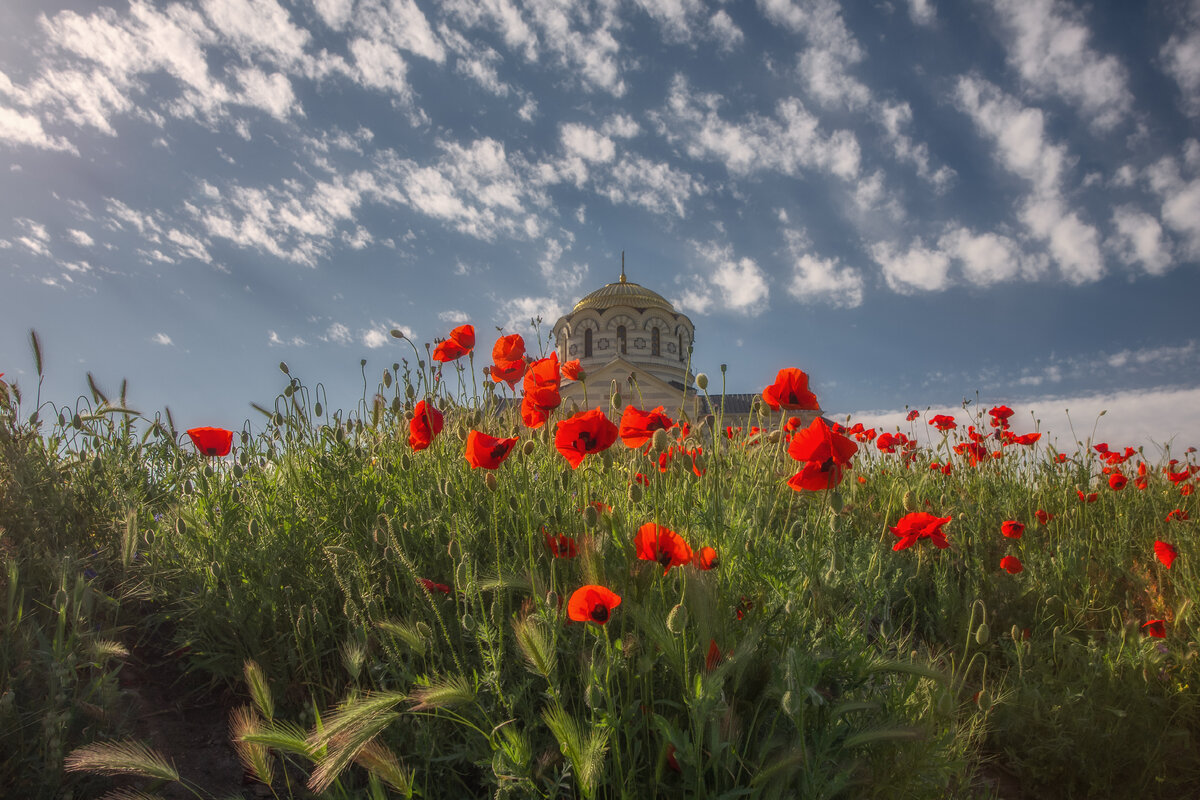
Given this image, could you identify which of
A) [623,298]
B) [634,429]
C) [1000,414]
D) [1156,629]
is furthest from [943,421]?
[623,298]

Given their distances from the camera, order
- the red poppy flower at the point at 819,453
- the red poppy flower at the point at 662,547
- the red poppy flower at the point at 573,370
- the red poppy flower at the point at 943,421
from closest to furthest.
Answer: the red poppy flower at the point at 662,547 < the red poppy flower at the point at 819,453 < the red poppy flower at the point at 573,370 < the red poppy flower at the point at 943,421

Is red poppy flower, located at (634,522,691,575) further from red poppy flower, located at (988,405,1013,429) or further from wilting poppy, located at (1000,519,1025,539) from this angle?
red poppy flower, located at (988,405,1013,429)

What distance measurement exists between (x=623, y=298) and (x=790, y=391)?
41046 millimetres

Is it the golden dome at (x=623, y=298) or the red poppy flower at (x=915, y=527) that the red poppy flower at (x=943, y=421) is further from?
the golden dome at (x=623, y=298)

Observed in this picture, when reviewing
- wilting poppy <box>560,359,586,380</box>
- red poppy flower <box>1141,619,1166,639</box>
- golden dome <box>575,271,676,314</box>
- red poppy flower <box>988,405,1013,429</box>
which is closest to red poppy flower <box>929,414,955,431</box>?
red poppy flower <box>988,405,1013,429</box>

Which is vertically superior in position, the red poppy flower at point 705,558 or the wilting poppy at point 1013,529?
the red poppy flower at point 705,558

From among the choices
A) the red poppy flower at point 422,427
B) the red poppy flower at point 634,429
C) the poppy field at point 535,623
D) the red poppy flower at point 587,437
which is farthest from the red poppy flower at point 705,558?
the red poppy flower at point 422,427

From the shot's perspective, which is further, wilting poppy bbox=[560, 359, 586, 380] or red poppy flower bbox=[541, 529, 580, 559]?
wilting poppy bbox=[560, 359, 586, 380]

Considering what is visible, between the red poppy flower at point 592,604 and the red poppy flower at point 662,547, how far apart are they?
0.20 m

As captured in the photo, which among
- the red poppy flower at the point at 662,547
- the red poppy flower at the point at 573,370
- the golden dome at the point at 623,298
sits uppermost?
the golden dome at the point at 623,298

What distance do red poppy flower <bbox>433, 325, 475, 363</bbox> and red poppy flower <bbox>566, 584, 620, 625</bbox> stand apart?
1879mm

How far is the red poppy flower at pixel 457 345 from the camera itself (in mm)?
3105

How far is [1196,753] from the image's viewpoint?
9.46 ft

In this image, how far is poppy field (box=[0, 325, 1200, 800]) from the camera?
1588 mm
